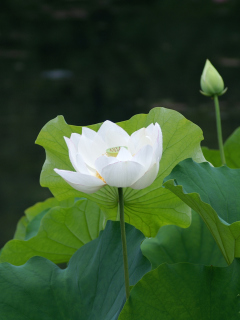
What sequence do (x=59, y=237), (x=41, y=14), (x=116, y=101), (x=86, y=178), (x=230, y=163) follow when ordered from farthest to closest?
(x=41, y=14)
(x=116, y=101)
(x=230, y=163)
(x=59, y=237)
(x=86, y=178)

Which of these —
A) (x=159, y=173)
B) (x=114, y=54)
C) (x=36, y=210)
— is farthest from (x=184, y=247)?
(x=114, y=54)

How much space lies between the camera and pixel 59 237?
2.51 feet

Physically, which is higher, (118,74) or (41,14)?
(41,14)

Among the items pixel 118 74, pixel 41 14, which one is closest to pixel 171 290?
pixel 118 74

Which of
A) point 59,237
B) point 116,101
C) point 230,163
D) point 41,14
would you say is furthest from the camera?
point 41,14

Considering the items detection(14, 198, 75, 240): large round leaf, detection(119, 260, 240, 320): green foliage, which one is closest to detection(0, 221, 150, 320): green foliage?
detection(119, 260, 240, 320): green foliage

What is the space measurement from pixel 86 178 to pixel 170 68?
3.88 m

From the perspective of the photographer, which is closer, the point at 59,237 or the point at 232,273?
the point at 232,273

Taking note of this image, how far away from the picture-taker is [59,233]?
76 cm

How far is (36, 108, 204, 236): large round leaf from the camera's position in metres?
0.65

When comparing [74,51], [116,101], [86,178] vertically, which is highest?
[86,178]

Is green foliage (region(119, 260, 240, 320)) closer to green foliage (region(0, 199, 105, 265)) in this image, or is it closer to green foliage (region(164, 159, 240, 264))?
green foliage (region(164, 159, 240, 264))

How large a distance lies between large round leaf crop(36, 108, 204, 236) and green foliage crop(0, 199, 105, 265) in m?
0.07

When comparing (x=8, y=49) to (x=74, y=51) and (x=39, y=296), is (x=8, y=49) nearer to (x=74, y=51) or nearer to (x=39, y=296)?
(x=74, y=51)
